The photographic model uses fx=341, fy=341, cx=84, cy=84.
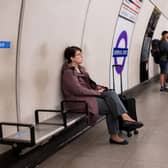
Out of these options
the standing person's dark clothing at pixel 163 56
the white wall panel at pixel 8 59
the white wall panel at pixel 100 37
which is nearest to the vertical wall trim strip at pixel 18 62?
the white wall panel at pixel 8 59

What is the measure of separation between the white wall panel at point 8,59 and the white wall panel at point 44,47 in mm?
147

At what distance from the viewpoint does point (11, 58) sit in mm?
3865

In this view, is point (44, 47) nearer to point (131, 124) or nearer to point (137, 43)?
point (131, 124)

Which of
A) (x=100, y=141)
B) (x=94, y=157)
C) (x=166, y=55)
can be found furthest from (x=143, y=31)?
(x=94, y=157)

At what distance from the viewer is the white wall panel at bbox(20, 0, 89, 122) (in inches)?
162

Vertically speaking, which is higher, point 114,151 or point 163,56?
point 163,56

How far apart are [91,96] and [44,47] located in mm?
975

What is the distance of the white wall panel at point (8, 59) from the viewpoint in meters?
3.64

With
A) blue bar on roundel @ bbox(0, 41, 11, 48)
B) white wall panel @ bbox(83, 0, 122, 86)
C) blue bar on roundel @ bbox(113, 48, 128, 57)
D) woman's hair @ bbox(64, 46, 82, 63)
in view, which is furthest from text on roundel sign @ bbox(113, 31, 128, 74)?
blue bar on roundel @ bbox(0, 41, 11, 48)

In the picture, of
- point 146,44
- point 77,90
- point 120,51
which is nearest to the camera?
point 77,90

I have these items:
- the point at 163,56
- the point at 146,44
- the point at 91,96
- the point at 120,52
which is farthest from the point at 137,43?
the point at 91,96

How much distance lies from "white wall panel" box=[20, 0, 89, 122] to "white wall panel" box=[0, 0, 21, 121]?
147 mm

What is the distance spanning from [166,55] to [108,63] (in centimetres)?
364

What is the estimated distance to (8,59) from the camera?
3.81 m
